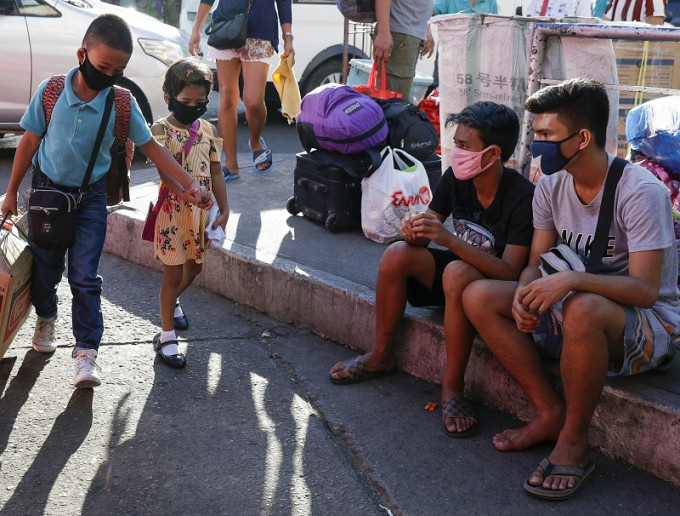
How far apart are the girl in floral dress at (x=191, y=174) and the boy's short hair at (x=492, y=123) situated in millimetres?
1153

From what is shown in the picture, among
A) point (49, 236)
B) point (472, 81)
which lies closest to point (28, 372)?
point (49, 236)

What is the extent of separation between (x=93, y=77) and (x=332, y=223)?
2029 mm

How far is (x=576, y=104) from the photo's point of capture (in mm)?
3021

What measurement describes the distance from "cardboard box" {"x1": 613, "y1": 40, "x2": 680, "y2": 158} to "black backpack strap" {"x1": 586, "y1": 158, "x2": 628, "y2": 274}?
6.39 ft

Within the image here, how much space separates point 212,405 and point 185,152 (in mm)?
Result: 1133

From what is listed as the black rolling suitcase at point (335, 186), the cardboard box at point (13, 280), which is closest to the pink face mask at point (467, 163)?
the black rolling suitcase at point (335, 186)

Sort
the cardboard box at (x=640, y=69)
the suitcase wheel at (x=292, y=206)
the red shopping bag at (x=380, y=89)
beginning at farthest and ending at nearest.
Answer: the red shopping bag at (x=380, y=89), the suitcase wheel at (x=292, y=206), the cardboard box at (x=640, y=69)

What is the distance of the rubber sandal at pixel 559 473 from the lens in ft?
9.57

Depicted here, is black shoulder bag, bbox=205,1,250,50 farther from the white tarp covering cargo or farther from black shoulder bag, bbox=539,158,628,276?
black shoulder bag, bbox=539,158,628,276

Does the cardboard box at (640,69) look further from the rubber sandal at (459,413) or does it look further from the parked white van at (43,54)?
the parked white van at (43,54)

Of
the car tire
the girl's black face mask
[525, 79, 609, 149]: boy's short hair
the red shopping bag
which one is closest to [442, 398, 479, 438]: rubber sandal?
[525, 79, 609, 149]: boy's short hair

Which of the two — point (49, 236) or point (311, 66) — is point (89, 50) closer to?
point (49, 236)

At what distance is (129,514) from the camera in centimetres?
281

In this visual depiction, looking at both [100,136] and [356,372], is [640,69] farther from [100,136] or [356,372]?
[100,136]
